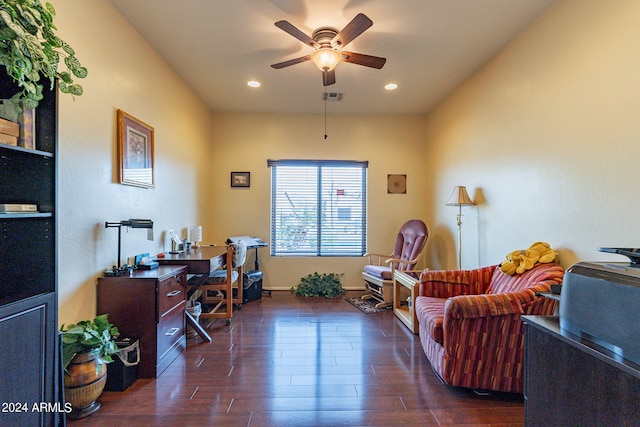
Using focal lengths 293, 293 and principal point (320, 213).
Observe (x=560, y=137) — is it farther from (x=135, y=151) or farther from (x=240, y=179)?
(x=240, y=179)

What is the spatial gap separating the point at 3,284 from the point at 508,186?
143 inches

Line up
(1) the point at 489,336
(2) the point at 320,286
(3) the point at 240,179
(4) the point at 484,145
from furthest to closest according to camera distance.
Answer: (3) the point at 240,179, (2) the point at 320,286, (4) the point at 484,145, (1) the point at 489,336

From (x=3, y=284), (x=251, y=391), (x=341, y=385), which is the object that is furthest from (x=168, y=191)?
(x=341, y=385)

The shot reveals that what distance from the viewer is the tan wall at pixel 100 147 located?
1.88 metres

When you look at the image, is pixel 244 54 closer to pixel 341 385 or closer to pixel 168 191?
pixel 168 191

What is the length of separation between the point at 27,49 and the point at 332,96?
328 cm

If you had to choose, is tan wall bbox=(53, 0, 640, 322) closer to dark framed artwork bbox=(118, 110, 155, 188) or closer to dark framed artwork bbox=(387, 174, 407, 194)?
dark framed artwork bbox=(118, 110, 155, 188)

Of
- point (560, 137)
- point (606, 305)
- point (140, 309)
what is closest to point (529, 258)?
point (560, 137)

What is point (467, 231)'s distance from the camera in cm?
357

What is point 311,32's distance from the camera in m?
2.62

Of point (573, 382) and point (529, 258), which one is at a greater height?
point (529, 258)

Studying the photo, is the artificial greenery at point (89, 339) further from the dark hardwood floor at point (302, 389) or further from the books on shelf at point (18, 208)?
the books on shelf at point (18, 208)

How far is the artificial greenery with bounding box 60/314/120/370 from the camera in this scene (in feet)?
5.57

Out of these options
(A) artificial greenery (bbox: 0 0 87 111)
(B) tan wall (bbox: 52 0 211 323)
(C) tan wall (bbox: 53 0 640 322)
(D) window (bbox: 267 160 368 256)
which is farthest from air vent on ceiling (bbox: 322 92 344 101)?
(A) artificial greenery (bbox: 0 0 87 111)
